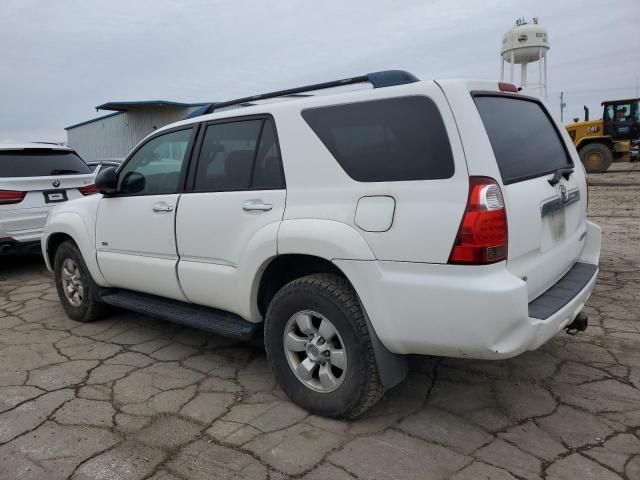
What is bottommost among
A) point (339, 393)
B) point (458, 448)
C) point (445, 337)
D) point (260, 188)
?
point (458, 448)

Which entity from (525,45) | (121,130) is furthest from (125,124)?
(525,45)

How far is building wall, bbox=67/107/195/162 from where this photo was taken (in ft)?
92.6

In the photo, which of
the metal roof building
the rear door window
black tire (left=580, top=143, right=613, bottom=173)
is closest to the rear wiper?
the rear door window

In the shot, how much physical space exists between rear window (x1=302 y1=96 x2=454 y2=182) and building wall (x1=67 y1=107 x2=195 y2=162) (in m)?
26.1

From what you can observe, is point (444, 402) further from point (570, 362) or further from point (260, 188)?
point (260, 188)

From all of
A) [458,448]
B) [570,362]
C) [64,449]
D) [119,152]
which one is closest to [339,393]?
[458,448]

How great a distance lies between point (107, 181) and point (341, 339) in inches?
93.1

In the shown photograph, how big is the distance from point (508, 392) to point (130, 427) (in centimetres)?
222

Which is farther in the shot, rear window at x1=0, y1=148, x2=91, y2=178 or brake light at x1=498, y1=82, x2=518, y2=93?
rear window at x1=0, y1=148, x2=91, y2=178

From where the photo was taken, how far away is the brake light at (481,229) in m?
2.26

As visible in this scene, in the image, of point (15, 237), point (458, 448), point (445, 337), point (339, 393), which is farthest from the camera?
point (15, 237)

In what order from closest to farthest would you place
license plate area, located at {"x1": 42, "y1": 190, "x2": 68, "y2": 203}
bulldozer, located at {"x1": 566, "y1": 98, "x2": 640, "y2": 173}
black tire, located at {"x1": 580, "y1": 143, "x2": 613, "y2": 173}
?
license plate area, located at {"x1": 42, "y1": 190, "x2": 68, "y2": 203} → black tire, located at {"x1": 580, "y1": 143, "x2": 613, "y2": 173} → bulldozer, located at {"x1": 566, "y1": 98, "x2": 640, "y2": 173}

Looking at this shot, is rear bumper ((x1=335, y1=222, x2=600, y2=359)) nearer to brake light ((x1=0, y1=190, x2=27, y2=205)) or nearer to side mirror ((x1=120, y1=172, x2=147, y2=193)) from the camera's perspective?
side mirror ((x1=120, y1=172, x2=147, y2=193))

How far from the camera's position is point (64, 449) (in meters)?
2.66
